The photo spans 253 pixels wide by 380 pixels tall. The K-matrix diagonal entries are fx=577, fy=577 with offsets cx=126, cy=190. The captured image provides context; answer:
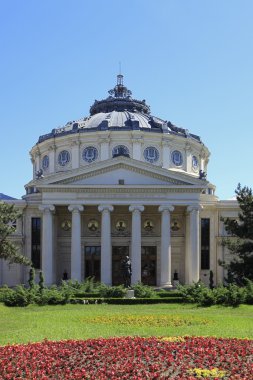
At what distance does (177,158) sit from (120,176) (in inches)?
664

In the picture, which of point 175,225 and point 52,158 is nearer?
point 175,225

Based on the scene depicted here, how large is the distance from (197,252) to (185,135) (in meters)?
22.1

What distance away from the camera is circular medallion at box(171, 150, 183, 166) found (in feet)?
262

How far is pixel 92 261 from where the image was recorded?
70812 millimetres

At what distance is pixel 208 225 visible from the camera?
72625 mm

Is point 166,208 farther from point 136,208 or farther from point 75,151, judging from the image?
point 75,151

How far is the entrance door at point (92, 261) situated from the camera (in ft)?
232

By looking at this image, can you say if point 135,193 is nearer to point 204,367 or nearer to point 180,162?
point 180,162

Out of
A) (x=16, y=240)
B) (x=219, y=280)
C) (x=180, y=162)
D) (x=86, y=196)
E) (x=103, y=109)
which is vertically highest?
(x=103, y=109)

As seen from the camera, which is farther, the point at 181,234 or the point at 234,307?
the point at 181,234

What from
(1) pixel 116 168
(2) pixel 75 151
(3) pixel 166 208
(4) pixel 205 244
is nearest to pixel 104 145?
(2) pixel 75 151

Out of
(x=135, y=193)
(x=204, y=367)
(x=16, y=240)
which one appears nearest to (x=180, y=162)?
(x=135, y=193)

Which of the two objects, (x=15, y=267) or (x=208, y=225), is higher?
(x=208, y=225)

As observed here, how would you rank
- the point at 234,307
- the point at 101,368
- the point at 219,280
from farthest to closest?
the point at 219,280, the point at 234,307, the point at 101,368
